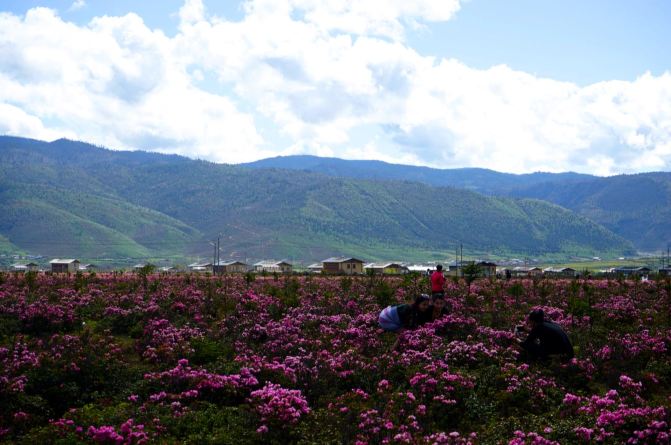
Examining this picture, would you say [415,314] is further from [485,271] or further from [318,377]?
[485,271]

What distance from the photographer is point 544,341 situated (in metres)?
16.8

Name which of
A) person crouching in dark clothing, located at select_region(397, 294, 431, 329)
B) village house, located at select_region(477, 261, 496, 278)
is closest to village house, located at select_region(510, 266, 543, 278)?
village house, located at select_region(477, 261, 496, 278)

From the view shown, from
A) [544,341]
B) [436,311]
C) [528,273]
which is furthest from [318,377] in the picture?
[528,273]

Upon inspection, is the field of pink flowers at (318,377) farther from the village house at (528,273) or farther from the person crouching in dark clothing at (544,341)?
the village house at (528,273)

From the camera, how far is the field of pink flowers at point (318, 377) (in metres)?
13.1

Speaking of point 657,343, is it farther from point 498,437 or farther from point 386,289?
point 386,289

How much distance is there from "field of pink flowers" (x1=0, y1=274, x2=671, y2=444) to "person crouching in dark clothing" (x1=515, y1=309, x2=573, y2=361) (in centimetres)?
44

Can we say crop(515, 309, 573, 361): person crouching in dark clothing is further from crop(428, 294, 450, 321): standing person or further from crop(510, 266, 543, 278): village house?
crop(510, 266, 543, 278): village house

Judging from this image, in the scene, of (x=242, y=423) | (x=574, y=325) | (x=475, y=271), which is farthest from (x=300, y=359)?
(x=475, y=271)

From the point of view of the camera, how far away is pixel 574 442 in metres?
12.0

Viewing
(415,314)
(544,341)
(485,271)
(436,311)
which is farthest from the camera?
(485,271)

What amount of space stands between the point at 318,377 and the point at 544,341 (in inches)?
218

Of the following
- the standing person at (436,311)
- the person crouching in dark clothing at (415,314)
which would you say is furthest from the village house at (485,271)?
the person crouching in dark clothing at (415,314)

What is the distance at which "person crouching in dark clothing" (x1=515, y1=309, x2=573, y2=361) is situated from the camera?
54.3ft
